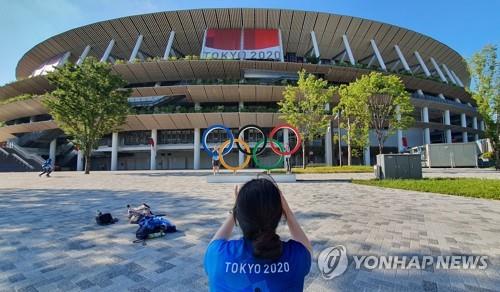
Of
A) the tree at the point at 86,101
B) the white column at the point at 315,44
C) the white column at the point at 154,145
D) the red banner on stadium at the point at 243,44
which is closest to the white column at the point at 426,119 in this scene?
the white column at the point at 315,44

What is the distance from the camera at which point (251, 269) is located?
1259 millimetres

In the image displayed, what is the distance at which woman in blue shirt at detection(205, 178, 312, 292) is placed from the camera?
49.2 inches

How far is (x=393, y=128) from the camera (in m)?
21.0

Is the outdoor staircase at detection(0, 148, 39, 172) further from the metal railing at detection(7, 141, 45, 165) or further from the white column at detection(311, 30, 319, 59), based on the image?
the white column at detection(311, 30, 319, 59)

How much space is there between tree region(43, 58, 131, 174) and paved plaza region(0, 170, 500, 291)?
1581cm

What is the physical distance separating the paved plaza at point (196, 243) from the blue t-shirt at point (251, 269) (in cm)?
181

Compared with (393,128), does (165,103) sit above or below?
above

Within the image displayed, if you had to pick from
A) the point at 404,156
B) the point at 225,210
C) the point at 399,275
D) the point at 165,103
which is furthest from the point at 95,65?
the point at 399,275

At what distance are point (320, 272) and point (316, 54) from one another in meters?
37.3

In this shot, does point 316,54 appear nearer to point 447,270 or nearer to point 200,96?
point 200,96

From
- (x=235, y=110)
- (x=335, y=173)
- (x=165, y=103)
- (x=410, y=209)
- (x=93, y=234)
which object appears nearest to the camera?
(x=93, y=234)

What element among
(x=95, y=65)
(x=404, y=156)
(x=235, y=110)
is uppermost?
(x=95, y=65)

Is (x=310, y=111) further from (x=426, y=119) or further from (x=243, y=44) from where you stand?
(x=426, y=119)

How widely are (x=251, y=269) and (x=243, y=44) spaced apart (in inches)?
1473
